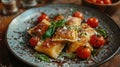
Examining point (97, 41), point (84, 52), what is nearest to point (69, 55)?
point (84, 52)

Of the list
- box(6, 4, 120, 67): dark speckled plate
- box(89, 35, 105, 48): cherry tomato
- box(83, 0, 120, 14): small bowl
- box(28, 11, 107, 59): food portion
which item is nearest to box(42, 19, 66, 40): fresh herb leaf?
box(28, 11, 107, 59): food portion

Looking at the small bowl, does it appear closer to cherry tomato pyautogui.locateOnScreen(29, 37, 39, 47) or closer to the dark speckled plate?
the dark speckled plate

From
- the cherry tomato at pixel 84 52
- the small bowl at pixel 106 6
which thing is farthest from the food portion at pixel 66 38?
the small bowl at pixel 106 6

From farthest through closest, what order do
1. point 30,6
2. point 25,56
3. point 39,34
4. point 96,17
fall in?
point 30,6 < point 96,17 < point 39,34 < point 25,56

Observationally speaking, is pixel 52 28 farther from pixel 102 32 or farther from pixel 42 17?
pixel 102 32

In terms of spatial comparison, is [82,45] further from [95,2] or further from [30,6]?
[30,6]

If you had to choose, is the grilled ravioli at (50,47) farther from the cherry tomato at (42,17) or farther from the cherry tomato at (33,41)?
the cherry tomato at (42,17)

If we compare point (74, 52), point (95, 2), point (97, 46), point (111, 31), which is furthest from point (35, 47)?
point (95, 2)
